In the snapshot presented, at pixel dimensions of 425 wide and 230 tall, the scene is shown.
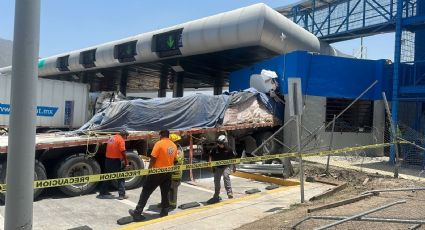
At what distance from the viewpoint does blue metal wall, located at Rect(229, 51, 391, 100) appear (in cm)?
1661

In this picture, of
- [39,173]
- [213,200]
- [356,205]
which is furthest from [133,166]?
[356,205]

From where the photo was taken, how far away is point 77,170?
33.3ft

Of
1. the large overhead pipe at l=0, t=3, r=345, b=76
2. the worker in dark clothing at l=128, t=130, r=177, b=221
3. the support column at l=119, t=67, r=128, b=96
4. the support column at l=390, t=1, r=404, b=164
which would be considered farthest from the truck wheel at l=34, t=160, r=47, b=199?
the support column at l=119, t=67, r=128, b=96

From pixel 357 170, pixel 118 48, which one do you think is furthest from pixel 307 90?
pixel 118 48

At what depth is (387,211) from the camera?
7566 mm

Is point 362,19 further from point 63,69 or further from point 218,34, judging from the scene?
point 63,69

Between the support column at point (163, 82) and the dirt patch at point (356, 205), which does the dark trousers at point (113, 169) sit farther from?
the support column at point (163, 82)

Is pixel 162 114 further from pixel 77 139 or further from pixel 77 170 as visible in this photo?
pixel 77 170

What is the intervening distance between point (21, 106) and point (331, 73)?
15092mm

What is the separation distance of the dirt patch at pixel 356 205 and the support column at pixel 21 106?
3.98m

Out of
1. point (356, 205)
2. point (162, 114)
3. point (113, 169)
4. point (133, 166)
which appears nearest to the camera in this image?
point (356, 205)

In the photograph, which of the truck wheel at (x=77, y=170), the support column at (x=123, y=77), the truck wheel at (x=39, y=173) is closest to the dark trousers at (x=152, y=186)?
the truck wheel at (x=77, y=170)

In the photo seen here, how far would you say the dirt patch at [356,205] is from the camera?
6.57 meters

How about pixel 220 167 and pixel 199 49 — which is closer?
pixel 220 167
